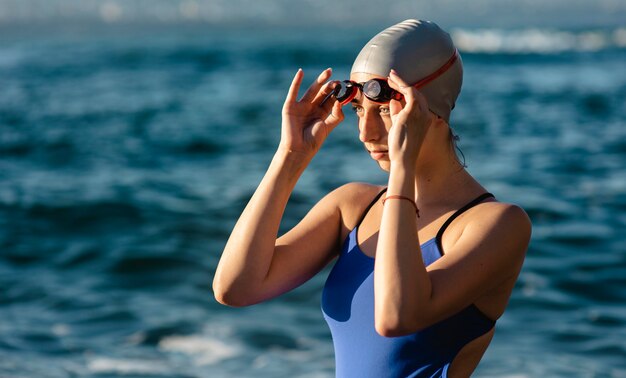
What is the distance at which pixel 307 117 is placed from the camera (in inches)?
132

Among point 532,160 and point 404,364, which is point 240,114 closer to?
point 532,160

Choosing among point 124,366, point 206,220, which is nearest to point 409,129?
point 124,366

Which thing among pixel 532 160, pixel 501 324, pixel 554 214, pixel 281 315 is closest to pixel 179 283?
pixel 281 315

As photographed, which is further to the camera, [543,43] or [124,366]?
[543,43]

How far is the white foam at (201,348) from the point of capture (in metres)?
8.12

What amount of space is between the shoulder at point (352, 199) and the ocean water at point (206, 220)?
4459mm

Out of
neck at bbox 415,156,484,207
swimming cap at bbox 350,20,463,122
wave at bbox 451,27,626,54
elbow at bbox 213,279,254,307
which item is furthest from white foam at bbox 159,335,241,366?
wave at bbox 451,27,626,54

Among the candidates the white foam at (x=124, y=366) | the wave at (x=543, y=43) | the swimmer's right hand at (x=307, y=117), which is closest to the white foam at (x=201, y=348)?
the white foam at (x=124, y=366)

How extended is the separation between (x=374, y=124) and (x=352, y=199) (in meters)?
0.42

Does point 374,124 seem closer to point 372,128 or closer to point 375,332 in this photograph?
point 372,128

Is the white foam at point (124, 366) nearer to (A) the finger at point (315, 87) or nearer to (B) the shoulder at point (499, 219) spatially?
(A) the finger at point (315, 87)

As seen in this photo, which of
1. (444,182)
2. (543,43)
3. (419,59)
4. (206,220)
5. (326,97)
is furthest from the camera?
(543,43)

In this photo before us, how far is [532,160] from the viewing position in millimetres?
17266

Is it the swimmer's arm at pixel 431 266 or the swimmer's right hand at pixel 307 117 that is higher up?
the swimmer's right hand at pixel 307 117
